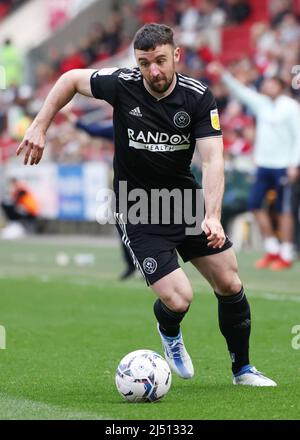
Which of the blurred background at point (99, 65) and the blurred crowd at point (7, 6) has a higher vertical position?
the blurred crowd at point (7, 6)

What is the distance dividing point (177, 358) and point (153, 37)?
7.09 ft

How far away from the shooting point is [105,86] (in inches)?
297

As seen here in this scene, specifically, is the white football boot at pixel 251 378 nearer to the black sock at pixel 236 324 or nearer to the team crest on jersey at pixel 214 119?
the black sock at pixel 236 324

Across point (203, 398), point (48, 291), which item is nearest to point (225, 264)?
point (203, 398)

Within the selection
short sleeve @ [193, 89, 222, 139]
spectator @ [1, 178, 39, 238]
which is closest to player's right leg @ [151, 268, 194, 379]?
short sleeve @ [193, 89, 222, 139]

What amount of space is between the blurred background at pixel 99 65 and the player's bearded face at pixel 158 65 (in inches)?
239

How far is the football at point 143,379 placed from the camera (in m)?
7.01

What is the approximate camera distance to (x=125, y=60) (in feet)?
95.8

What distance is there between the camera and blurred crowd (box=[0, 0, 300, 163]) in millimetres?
21766

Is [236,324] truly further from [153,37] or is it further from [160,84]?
[153,37]

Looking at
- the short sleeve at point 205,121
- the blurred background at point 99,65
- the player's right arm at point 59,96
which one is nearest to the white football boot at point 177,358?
the short sleeve at point 205,121

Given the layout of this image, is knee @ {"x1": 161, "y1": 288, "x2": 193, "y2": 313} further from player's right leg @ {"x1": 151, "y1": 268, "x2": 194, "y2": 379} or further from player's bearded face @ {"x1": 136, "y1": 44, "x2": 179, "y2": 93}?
player's bearded face @ {"x1": 136, "y1": 44, "x2": 179, "y2": 93}

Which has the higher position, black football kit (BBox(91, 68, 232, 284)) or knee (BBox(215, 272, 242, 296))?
black football kit (BBox(91, 68, 232, 284))

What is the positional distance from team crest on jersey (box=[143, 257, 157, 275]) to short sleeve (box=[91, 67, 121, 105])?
1070mm
